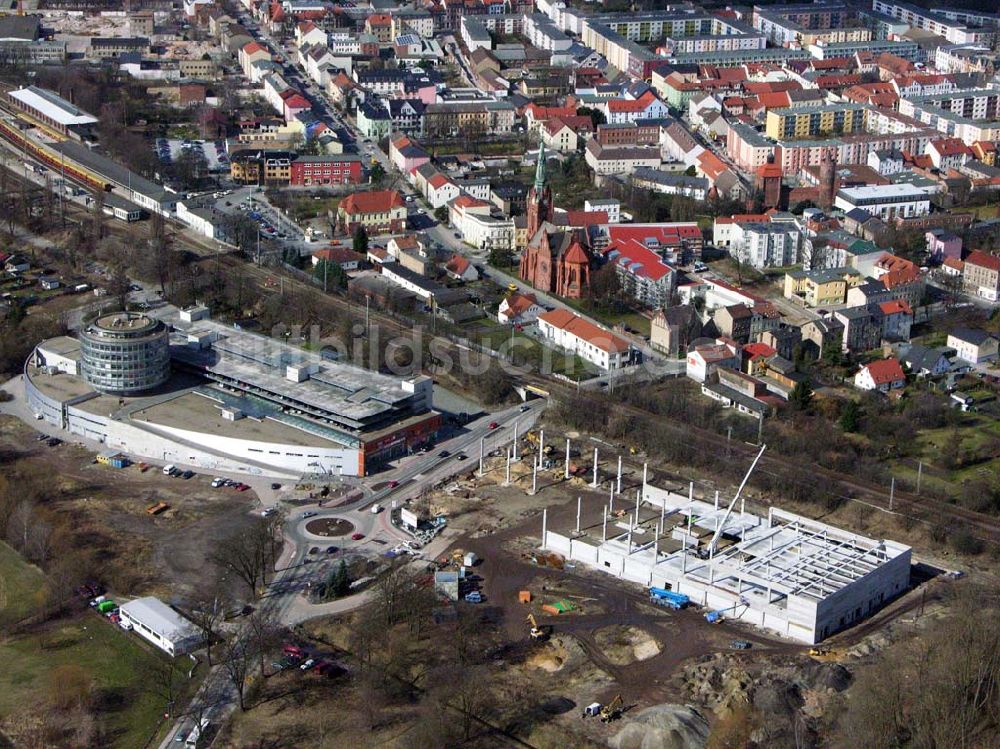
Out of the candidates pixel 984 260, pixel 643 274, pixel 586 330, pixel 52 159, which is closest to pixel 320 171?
pixel 52 159

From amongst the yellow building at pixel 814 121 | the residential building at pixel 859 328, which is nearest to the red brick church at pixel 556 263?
the residential building at pixel 859 328

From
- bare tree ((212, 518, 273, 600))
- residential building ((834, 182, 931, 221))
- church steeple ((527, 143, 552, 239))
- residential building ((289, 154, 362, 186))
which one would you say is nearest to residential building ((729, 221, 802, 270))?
residential building ((834, 182, 931, 221))

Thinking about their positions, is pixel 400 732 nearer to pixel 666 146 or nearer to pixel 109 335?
pixel 109 335

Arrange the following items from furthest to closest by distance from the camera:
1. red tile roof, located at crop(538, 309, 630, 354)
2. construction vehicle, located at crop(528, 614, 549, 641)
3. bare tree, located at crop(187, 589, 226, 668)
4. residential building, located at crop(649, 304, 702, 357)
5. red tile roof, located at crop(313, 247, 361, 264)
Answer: red tile roof, located at crop(313, 247, 361, 264)
residential building, located at crop(649, 304, 702, 357)
red tile roof, located at crop(538, 309, 630, 354)
construction vehicle, located at crop(528, 614, 549, 641)
bare tree, located at crop(187, 589, 226, 668)

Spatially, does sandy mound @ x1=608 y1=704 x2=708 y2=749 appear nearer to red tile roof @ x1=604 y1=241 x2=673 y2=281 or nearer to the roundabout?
the roundabout

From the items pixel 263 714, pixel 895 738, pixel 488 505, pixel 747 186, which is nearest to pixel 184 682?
pixel 263 714
